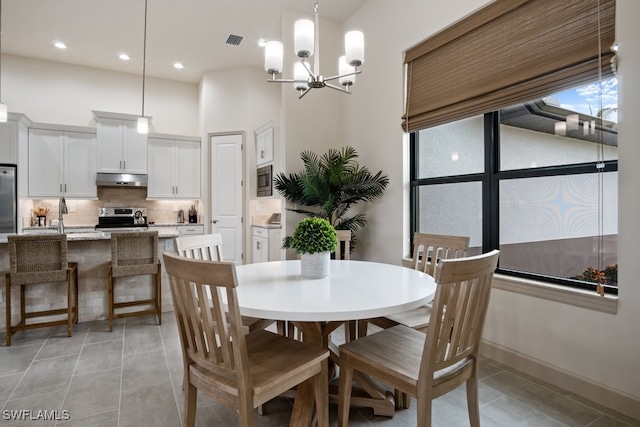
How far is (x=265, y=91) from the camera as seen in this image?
5.61 meters

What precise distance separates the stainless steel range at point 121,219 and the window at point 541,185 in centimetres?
481

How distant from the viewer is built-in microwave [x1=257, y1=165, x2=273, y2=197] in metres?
4.82

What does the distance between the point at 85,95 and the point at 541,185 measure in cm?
649

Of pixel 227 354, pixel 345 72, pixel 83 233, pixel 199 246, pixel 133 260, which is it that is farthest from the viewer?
pixel 83 233

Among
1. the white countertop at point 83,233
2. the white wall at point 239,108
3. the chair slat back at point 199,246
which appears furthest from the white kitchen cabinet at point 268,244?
the chair slat back at point 199,246

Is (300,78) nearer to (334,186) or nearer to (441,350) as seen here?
(334,186)

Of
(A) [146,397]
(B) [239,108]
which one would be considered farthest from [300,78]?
(B) [239,108]

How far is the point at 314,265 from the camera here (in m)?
1.92

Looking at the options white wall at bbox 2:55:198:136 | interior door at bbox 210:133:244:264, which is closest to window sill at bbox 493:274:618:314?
interior door at bbox 210:133:244:264

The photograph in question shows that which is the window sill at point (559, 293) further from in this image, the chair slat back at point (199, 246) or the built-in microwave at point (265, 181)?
the built-in microwave at point (265, 181)

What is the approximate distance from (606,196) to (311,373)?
1972 millimetres

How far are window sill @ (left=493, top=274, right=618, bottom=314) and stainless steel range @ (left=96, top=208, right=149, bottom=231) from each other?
17.1ft

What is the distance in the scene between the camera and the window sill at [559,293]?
6.28 ft

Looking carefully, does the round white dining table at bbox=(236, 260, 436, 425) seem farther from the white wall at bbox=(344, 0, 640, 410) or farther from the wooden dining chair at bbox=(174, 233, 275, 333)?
the white wall at bbox=(344, 0, 640, 410)
